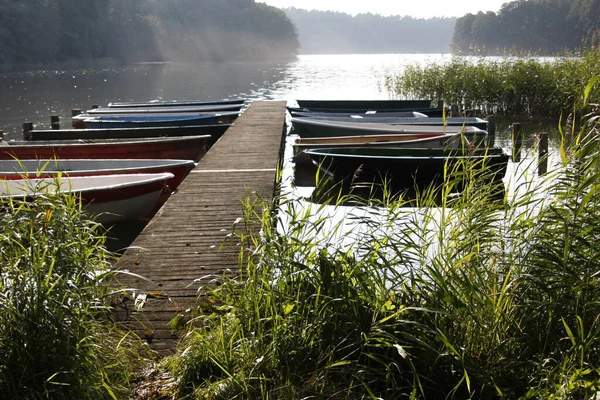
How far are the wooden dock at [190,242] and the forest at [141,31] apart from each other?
188 ft

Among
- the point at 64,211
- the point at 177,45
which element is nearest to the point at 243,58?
the point at 177,45

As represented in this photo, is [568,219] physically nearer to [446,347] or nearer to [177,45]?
[446,347]

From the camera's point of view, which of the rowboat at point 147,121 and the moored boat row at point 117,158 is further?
the rowboat at point 147,121

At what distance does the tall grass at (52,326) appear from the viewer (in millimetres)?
2799

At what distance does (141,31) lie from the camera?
88375 mm

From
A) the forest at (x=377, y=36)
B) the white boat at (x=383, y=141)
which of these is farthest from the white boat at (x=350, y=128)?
the forest at (x=377, y=36)

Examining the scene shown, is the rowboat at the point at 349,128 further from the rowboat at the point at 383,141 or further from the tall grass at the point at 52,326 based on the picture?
the tall grass at the point at 52,326

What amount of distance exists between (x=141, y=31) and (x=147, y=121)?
7869cm

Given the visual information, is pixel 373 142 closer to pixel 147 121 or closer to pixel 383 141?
pixel 383 141

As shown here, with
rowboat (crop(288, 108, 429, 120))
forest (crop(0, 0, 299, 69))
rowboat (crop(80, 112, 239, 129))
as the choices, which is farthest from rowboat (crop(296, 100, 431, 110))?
forest (crop(0, 0, 299, 69))

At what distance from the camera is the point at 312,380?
121 inches

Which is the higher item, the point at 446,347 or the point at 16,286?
the point at 16,286

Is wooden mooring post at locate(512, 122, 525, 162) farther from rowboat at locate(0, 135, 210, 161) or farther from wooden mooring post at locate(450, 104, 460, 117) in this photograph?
rowboat at locate(0, 135, 210, 161)

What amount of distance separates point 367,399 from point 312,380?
10.6 inches
